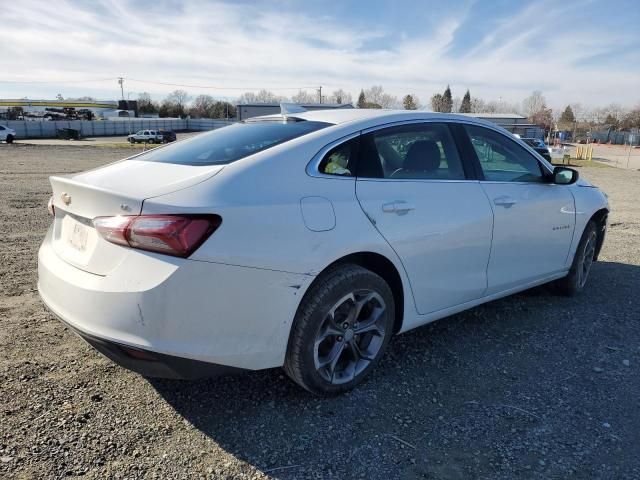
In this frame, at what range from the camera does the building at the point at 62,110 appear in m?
76.8

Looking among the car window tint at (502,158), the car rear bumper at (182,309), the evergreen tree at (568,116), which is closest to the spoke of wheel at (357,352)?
the car rear bumper at (182,309)

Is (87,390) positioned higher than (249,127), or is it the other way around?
(249,127)

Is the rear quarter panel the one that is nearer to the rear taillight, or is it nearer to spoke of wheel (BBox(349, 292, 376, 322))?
the rear taillight

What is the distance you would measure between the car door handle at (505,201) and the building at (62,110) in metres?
83.1

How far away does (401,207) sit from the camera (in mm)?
3064

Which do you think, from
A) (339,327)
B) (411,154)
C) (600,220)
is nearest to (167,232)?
(339,327)

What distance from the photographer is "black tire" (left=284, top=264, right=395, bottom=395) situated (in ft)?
8.86

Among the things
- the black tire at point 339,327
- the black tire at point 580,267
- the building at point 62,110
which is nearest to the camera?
the black tire at point 339,327

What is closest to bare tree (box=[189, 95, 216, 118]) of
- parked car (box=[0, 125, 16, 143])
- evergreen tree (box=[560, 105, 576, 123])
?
parked car (box=[0, 125, 16, 143])

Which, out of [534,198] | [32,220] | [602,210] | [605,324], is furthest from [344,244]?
[32,220]

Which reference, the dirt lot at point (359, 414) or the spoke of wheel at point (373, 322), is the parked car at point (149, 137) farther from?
the spoke of wheel at point (373, 322)

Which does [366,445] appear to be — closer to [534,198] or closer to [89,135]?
[534,198]

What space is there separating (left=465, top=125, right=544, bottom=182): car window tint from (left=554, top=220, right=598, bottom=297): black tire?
101cm

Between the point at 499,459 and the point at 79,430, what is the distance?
2.12m
